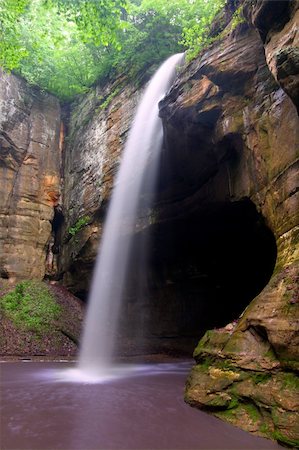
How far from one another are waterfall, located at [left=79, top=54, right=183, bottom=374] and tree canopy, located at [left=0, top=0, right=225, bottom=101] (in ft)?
6.56

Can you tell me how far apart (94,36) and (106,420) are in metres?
8.85

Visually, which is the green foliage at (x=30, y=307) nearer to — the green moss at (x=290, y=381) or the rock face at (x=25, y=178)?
the rock face at (x=25, y=178)

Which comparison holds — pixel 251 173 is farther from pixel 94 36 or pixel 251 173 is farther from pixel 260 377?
pixel 94 36

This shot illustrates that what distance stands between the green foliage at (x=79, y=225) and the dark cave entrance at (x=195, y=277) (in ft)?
9.35

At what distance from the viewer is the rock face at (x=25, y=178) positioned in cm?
1565

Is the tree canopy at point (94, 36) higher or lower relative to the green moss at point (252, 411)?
higher

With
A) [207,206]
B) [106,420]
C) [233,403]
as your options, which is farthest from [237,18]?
[106,420]

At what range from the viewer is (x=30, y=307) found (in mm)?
13680

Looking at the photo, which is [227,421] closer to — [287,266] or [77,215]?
[287,266]

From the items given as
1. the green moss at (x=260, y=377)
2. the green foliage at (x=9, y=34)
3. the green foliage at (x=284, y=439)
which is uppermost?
the green foliage at (x=9, y=34)

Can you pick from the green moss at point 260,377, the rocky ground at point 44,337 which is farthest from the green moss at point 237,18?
the rocky ground at point 44,337

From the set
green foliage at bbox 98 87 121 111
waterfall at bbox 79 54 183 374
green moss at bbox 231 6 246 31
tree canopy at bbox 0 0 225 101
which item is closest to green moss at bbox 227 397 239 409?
waterfall at bbox 79 54 183 374

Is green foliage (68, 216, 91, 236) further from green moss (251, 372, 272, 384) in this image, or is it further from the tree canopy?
green moss (251, 372, 272, 384)

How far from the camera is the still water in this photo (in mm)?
3664
